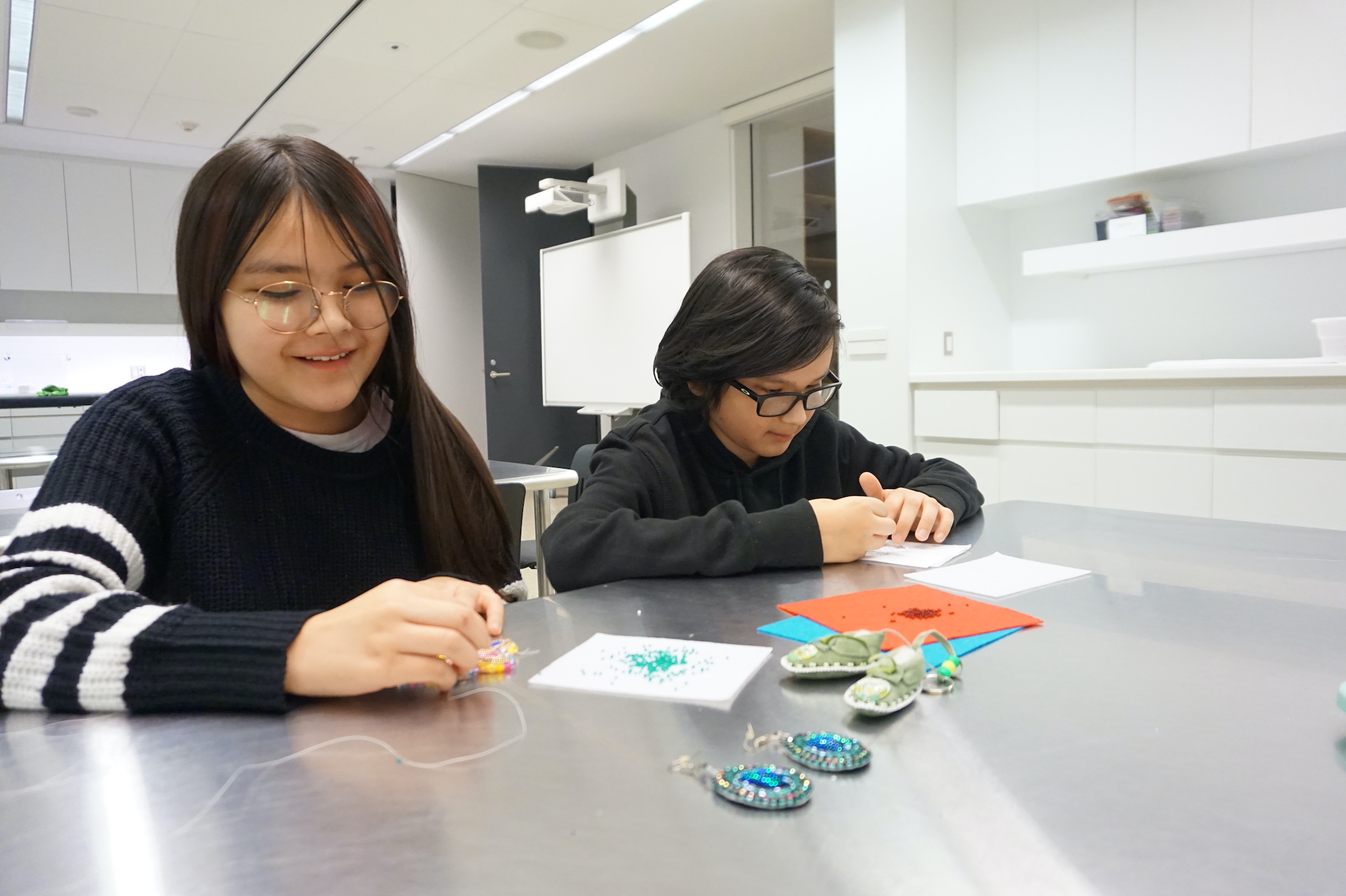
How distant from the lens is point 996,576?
968 mm

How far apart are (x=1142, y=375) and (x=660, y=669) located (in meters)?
2.57

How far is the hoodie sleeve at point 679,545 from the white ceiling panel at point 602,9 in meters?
3.23

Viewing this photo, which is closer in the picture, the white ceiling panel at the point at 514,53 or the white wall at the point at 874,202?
the white wall at the point at 874,202

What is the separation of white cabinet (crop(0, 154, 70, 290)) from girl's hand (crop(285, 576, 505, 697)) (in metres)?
7.08

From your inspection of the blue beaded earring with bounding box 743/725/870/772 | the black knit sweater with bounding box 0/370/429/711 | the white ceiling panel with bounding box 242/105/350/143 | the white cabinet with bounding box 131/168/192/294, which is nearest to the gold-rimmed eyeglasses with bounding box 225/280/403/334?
the black knit sweater with bounding box 0/370/429/711

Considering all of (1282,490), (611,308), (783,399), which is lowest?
(1282,490)

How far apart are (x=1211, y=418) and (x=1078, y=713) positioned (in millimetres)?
2483

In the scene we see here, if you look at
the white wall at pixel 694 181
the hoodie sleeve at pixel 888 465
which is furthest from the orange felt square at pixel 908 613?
the white wall at pixel 694 181

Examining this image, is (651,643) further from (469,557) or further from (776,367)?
(776,367)

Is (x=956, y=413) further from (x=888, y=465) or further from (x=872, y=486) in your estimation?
(x=872, y=486)

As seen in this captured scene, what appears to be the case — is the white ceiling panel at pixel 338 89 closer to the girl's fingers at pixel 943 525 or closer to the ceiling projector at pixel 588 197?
the ceiling projector at pixel 588 197

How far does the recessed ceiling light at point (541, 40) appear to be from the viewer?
3895 mm

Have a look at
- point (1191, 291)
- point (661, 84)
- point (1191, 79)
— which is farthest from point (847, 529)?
point (661, 84)

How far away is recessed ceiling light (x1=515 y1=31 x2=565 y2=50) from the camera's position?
389cm
